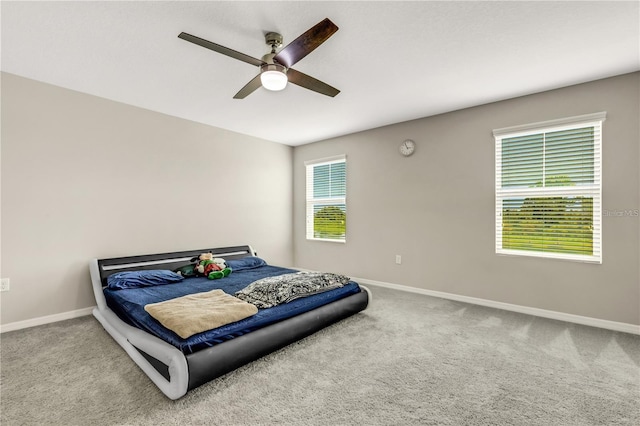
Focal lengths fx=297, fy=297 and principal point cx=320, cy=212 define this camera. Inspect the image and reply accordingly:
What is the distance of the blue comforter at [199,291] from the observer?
1994 millimetres

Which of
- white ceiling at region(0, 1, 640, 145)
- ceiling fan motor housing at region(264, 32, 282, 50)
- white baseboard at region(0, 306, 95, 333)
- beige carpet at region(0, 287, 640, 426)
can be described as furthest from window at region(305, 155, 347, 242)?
white baseboard at region(0, 306, 95, 333)

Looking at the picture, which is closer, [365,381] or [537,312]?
[365,381]

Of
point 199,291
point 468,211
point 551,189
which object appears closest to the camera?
point 199,291

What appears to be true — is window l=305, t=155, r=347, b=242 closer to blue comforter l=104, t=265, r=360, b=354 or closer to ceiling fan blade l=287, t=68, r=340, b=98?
blue comforter l=104, t=265, r=360, b=354

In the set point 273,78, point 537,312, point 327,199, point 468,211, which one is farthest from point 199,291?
point 537,312

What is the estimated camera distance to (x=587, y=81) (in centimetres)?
304

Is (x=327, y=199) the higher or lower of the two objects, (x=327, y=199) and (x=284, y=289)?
the higher

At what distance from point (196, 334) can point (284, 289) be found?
88cm

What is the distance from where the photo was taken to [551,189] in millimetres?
3252

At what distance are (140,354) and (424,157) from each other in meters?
3.89

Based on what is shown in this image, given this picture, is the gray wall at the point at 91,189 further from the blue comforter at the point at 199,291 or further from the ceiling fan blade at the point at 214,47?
the ceiling fan blade at the point at 214,47

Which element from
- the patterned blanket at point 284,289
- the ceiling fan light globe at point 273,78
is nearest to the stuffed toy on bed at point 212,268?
the patterned blanket at point 284,289

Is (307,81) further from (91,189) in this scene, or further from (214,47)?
(91,189)

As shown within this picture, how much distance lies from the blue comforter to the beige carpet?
0.93 ft
